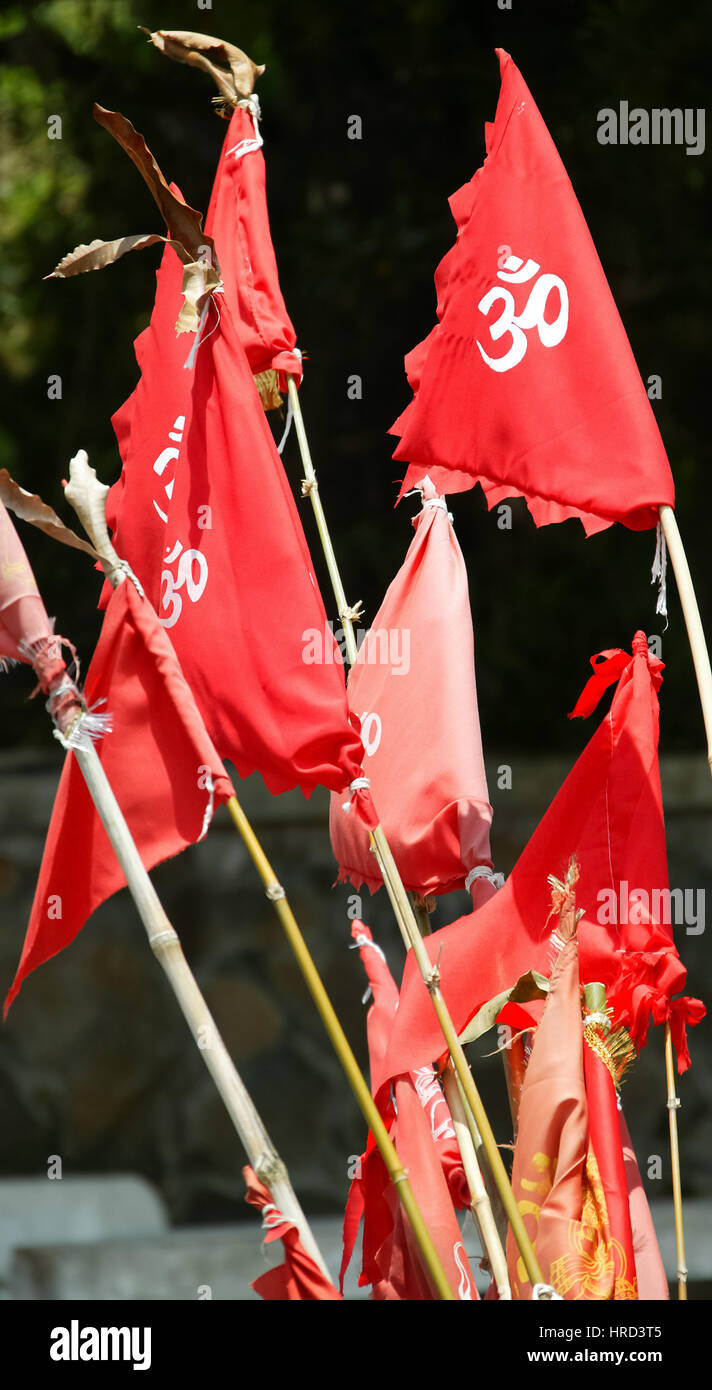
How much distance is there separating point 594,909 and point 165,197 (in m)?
0.91

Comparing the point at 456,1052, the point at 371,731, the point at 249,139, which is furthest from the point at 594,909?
the point at 249,139

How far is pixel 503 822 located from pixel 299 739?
257cm

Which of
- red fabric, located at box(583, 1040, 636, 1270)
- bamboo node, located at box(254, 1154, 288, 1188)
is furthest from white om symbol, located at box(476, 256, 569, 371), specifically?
bamboo node, located at box(254, 1154, 288, 1188)

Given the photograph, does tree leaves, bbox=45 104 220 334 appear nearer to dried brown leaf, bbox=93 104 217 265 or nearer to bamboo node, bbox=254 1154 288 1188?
dried brown leaf, bbox=93 104 217 265

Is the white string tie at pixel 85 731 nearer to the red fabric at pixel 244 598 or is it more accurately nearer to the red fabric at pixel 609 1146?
the red fabric at pixel 244 598

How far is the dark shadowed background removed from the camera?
13.8 feet

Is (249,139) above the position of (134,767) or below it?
above

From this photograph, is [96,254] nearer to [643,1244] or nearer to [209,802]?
[209,802]

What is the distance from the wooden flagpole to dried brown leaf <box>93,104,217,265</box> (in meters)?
0.29

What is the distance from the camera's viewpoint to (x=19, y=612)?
166cm
